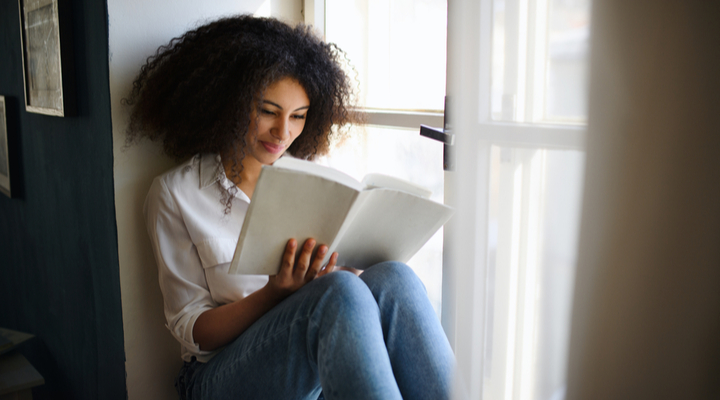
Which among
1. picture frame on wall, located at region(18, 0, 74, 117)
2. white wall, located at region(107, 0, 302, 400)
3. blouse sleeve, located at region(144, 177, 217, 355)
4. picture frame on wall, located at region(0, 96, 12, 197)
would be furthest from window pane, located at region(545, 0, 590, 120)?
picture frame on wall, located at region(0, 96, 12, 197)

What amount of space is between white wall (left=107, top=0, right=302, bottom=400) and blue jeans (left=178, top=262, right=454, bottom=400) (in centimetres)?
29

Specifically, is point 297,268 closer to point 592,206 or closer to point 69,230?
point 592,206

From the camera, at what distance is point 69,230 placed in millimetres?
1249

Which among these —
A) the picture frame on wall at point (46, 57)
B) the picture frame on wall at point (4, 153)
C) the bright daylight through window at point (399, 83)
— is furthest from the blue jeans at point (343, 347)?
the picture frame on wall at point (4, 153)

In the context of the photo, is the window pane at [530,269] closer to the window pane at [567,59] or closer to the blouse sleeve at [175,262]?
the window pane at [567,59]

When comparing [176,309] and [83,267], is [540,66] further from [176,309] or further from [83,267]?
[83,267]

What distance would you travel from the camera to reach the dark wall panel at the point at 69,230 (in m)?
1.06

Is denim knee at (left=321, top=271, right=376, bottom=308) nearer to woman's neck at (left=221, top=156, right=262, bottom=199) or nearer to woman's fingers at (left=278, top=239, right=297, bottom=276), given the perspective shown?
woman's fingers at (left=278, top=239, right=297, bottom=276)

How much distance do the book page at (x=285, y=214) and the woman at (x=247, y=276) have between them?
0.03 meters

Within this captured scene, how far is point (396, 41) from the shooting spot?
1.24m

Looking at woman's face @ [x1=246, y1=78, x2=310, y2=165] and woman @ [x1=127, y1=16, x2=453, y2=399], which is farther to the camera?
woman's face @ [x1=246, y1=78, x2=310, y2=165]

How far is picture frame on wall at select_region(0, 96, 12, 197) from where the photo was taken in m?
1.45

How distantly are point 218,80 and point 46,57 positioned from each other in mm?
481

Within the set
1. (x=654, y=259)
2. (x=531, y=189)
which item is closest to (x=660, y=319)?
(x=654, y=259)
